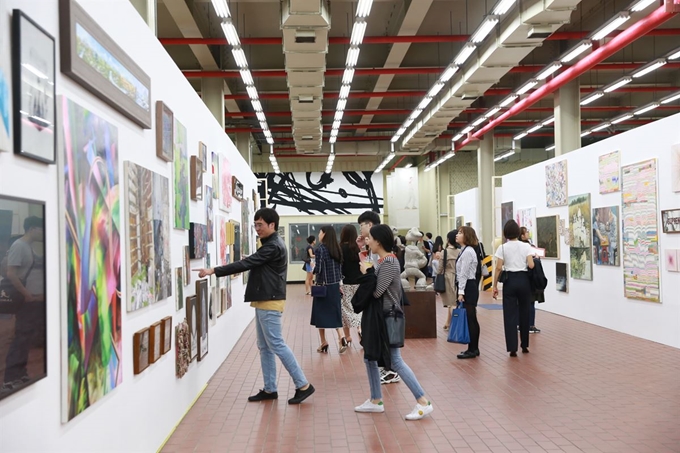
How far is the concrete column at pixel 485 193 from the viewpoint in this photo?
21.2 metres

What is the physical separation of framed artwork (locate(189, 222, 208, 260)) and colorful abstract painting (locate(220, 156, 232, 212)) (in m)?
1.73

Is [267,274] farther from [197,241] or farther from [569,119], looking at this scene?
[569,119]

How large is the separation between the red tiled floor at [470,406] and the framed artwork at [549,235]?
13.3 feet

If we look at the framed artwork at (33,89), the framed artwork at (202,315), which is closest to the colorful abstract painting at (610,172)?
the framed artwork at (202,315)

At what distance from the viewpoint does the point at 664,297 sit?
9.21 meters

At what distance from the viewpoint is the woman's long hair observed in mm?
8594

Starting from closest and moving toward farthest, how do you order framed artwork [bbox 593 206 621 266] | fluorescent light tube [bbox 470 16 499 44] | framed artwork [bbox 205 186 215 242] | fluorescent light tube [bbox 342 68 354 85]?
1. framed artwork [bbox 205 186 215 242]
2. fluorescent light tube [bbox 470 16 499 44]
3. framed artwork [bbox 593 206 621 266]
4. fluorescent light tube [bbox 342 68 354 85]

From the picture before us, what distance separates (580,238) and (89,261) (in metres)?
10.3

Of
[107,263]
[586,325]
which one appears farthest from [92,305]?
[586,325]

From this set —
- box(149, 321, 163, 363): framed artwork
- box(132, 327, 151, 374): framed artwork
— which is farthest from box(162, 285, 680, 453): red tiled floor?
box(132, 327, 151, 374): framed artwork

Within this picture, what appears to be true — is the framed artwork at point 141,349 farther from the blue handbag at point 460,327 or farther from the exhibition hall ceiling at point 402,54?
the exhibition hall ceiling at point 402,54

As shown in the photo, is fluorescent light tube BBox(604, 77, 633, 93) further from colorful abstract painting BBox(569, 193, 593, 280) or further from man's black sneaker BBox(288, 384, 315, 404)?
man's black sneaker BBox(288, 384, 315, 404)

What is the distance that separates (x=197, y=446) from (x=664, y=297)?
6943mm

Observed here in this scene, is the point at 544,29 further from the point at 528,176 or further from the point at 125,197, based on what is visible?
the point at 125,197
